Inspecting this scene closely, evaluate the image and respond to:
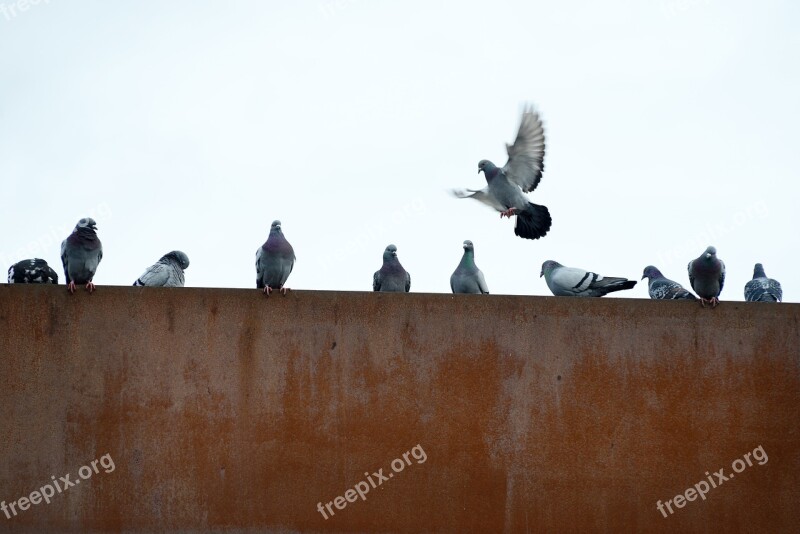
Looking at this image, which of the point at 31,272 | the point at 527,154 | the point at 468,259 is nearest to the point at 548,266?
the point at 468,259

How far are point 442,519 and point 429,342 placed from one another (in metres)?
1.20

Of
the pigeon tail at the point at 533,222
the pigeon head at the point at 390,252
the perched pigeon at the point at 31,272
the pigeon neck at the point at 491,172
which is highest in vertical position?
the pigeon neck at the point at 491,172

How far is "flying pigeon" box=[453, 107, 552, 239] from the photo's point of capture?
29.4 ft

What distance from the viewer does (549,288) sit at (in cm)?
805

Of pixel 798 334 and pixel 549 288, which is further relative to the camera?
pixel 549 288

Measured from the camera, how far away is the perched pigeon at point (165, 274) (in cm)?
788

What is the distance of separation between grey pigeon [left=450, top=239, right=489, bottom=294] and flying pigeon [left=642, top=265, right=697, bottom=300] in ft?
5.68

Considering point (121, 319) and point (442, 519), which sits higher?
point (121, 319)

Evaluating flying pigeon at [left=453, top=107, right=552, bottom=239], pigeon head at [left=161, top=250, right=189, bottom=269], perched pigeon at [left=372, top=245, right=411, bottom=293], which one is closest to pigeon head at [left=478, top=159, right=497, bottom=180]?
flying pigeon at [left=453, top=107, right=552, bottom=239]

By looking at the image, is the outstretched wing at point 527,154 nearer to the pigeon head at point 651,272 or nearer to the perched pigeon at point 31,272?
the pigeon head at point 651,272

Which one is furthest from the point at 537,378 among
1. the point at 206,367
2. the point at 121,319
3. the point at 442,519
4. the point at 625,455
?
the point at 121,319

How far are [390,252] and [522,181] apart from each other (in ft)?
6.57

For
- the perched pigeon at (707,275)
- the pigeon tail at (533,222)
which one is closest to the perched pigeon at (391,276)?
the pigeon tail at (533,222)

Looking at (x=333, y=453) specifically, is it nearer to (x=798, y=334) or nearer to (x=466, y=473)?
(x=466, y=473)
